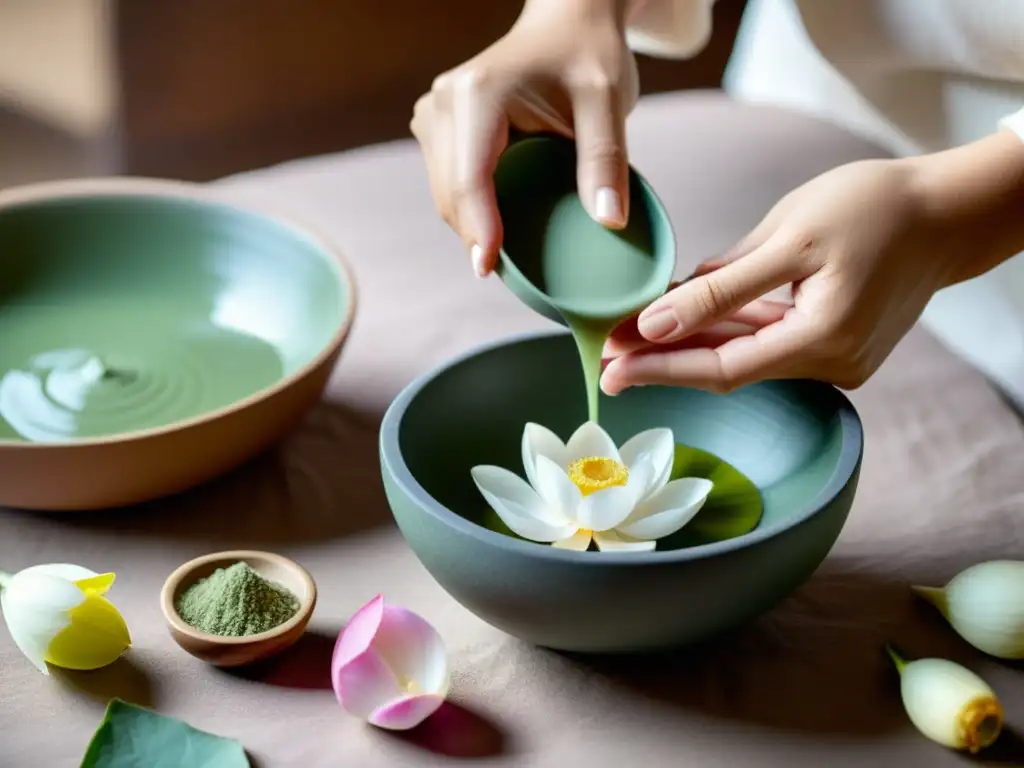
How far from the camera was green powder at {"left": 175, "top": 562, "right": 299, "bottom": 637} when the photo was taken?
751 millimetres

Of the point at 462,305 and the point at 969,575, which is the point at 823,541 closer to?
the point at 969,575

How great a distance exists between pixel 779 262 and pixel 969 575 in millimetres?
235

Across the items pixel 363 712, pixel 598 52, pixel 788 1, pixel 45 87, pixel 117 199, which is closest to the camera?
pixel 363 712

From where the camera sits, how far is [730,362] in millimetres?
793

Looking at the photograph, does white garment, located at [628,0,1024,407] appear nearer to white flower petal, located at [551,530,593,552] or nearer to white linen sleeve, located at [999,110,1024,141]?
white linen sleeve, located at [999,110,1024,141]

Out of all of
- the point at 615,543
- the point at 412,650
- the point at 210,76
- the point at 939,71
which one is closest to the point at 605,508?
the point at 615,543

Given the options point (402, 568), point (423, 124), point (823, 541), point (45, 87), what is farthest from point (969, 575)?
point (45, 87)

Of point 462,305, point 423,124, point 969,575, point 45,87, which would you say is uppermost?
point 423,124

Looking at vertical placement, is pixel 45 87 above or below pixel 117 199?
below

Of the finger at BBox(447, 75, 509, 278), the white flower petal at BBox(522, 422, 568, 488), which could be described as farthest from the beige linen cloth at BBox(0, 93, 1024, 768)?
the finger at BBox(447, 75, 509, 278)

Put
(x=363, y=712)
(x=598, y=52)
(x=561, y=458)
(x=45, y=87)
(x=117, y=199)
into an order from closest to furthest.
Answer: (x=363, y=712) → (x=561, y=458) → (x=598, y=52) → (x=117, y=199) → (x=45, y=87)

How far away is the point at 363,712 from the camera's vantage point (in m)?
0.71

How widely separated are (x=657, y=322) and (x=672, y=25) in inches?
22.4

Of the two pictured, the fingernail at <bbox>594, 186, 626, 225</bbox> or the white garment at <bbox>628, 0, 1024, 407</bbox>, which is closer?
the fingernail at <bbox>594, 186, 626, 225</bbox>
